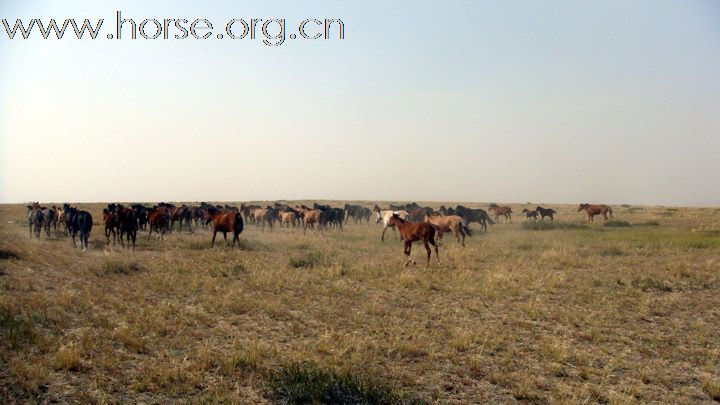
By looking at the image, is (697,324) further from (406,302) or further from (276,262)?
(276,262)

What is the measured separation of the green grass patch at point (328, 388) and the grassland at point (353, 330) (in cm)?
3

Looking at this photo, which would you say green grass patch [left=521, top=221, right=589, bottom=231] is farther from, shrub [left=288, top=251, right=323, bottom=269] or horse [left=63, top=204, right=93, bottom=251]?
horse [left=63, top=204, right=93, bottom=251]

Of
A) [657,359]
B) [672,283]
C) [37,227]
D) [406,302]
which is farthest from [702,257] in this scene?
[37,227]

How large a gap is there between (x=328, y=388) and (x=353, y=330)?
302 cm

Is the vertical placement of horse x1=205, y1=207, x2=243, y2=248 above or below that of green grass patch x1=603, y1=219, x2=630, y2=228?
above

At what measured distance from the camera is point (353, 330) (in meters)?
9.56

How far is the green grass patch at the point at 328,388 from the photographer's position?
6.34 m

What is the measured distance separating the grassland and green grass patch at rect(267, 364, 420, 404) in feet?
0.10

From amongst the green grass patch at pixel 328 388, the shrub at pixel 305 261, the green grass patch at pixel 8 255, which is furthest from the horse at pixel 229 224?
the green grass patch at pixel 328 388

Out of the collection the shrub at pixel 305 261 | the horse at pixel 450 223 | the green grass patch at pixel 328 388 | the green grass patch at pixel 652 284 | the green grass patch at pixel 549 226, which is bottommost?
the green grass patch at pixel 328 388

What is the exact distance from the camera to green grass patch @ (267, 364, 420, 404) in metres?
6.34

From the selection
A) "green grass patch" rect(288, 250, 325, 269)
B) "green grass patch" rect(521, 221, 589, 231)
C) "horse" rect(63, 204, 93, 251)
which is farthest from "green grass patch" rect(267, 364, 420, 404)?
"green grass patch" rect(521, 221, 589, 231)

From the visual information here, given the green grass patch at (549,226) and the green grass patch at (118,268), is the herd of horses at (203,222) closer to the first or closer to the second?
the green grass patch at (549,226)

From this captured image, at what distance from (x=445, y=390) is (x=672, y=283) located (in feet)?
37.6
